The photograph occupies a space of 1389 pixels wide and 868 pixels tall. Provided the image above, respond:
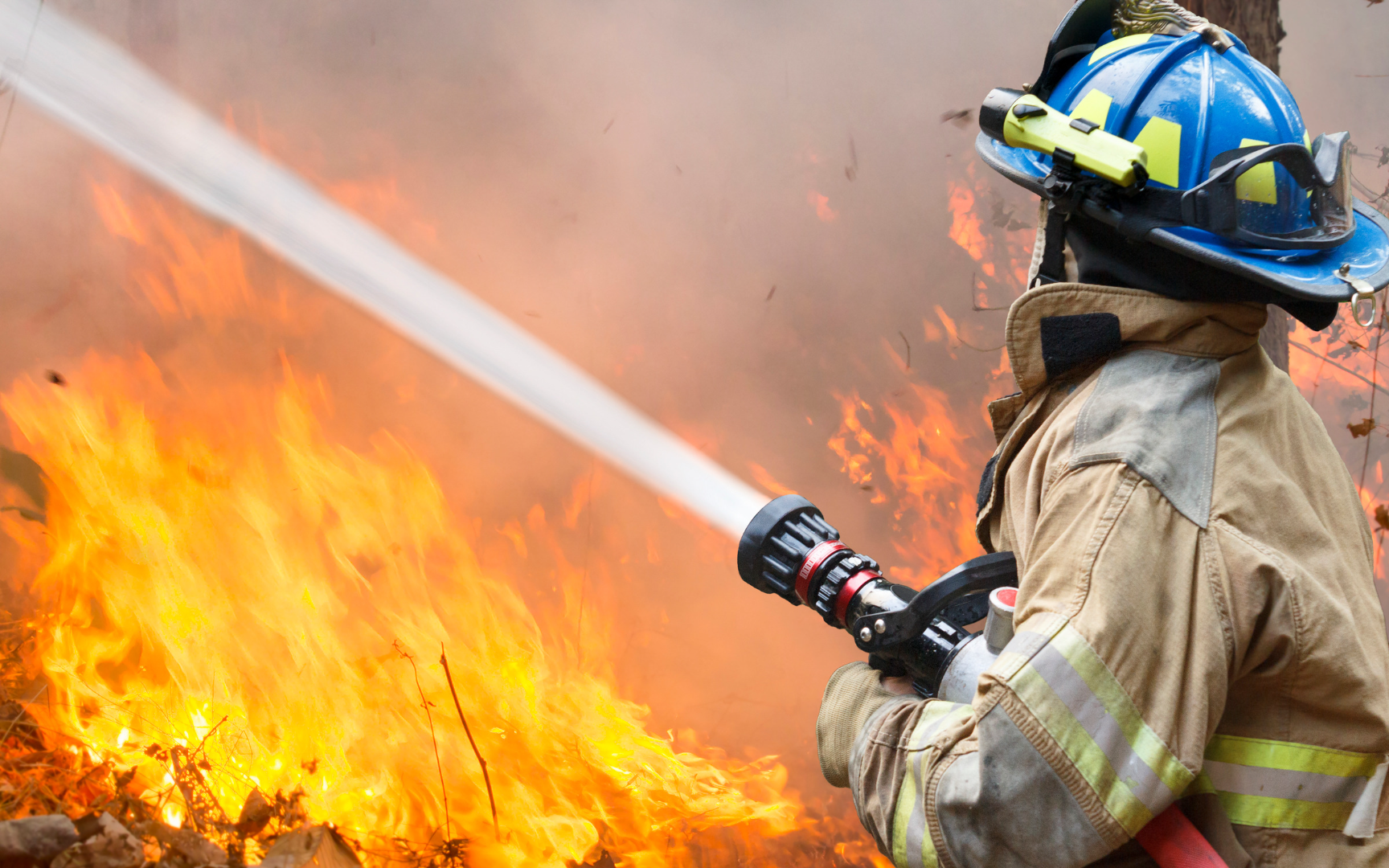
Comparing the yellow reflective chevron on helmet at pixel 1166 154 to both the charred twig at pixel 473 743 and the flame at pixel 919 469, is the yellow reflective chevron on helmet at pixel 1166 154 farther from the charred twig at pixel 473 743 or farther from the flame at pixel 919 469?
the charred twig at pixel 473 743

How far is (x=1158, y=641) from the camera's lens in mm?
1309

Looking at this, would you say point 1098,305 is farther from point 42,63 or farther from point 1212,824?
point 42,63

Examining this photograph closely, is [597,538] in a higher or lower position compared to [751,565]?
lower

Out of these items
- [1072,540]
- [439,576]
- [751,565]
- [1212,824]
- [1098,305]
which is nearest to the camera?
[1072,540]

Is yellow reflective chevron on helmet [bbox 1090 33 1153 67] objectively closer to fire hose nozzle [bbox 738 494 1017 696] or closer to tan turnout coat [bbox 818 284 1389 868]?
tan turnout coat [bbox 818 284 1389 868]

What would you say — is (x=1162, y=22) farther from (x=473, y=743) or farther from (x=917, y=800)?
(x=473, y=743)

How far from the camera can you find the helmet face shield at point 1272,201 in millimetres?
1505

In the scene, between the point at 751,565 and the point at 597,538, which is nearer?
the point at 751,565

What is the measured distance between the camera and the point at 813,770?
15.4 ft

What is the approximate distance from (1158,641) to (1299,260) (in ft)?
2.54

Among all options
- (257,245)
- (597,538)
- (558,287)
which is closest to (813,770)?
(597,538)

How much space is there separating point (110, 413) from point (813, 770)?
13.3ft

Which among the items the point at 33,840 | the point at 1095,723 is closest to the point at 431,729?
the point at 33,840

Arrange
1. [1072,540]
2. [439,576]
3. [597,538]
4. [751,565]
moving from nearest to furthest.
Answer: [1072,540] < [751,565] < [439,576] < [597,538]
